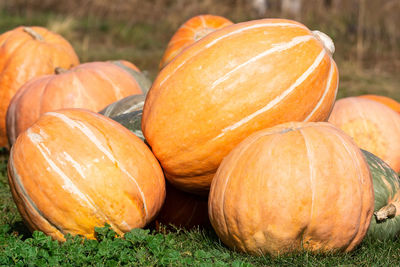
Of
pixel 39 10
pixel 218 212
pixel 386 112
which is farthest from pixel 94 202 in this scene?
pixel 39 10

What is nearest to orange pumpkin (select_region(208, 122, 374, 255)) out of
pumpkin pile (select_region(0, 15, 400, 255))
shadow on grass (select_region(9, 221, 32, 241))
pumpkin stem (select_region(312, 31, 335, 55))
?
pumpkin pile (select_region(0, 15, 400, 255))

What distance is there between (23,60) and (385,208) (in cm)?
376

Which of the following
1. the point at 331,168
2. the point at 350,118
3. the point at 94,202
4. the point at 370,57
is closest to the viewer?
the point at 331,168

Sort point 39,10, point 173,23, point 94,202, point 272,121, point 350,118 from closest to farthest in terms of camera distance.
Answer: point 94,202, point 272,121, point 350,118, point 173,23, point 39,10

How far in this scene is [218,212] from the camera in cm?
283

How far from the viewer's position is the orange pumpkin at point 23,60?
17.4 feet

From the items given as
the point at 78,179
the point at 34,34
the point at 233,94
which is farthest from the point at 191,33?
the point at 78,179

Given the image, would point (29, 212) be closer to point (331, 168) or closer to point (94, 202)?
point (94, 202)

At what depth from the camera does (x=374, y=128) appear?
421 cm

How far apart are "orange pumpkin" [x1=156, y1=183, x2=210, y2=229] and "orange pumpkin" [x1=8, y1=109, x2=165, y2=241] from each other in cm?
44

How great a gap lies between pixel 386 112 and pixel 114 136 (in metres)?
2.40

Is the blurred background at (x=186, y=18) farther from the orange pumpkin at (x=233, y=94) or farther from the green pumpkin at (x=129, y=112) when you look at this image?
the orange pumpkin at (x=233, y=94)

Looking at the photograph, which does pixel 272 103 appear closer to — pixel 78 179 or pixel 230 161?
pixel 230 161

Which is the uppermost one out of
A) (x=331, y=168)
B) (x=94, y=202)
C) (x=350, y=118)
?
(x=331, y=168)
